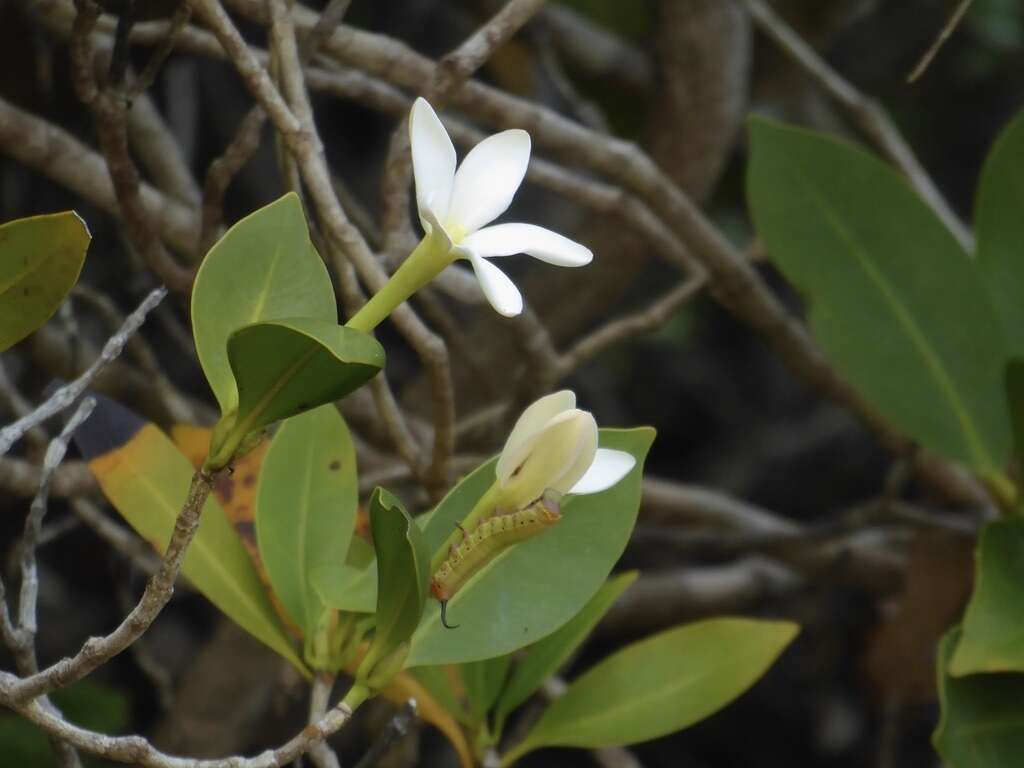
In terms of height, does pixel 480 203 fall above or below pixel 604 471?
above

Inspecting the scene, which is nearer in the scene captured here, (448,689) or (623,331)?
(448,689)

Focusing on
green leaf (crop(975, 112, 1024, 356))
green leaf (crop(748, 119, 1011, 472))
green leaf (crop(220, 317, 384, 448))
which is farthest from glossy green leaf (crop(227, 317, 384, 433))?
green leaf (crop(975, 112, 1024, 356))

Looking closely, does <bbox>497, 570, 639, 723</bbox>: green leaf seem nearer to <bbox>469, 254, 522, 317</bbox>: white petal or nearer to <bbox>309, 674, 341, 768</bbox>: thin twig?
<bbox>309, 674, 341, 768</bbox>: thin twig

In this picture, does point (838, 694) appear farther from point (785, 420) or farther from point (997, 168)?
point (997, 168)

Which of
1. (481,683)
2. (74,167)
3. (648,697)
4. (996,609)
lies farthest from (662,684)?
(74,167)

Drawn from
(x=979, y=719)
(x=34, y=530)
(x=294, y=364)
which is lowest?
(x=979, y=719)

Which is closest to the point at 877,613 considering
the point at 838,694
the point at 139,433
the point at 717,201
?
the point at 838,694

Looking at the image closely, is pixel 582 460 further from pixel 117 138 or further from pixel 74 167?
pixel 74 167
